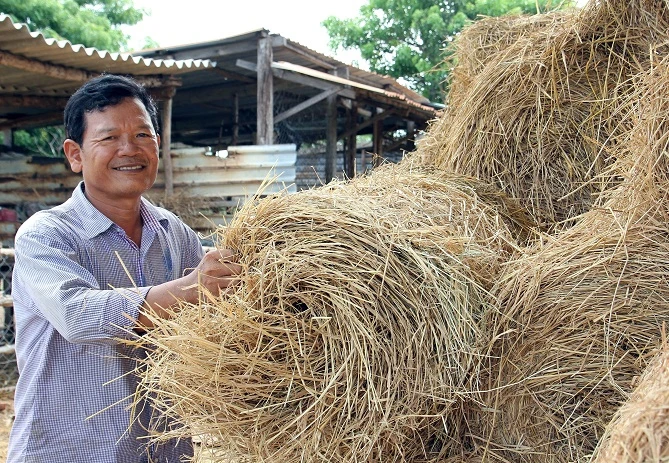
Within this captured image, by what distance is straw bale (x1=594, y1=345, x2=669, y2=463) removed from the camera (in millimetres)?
785

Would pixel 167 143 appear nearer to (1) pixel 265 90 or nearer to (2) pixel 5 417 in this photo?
(1) pixel 265 90

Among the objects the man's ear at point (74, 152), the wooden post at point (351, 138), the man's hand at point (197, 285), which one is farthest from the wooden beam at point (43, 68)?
the man's hand at point (197, 285)

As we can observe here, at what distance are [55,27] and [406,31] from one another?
22.5 ft

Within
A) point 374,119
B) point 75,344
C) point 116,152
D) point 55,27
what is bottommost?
point 75,344

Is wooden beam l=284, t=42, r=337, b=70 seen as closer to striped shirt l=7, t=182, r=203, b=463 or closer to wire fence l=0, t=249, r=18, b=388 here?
wire fence l=0, t=249, r=18, b=388

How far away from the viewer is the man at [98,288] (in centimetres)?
147

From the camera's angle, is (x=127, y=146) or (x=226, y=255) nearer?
(x=226, y=255)

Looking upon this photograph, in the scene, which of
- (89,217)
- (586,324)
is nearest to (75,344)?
(89,217)

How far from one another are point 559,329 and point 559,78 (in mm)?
989

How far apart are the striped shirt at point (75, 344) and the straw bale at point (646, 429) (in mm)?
988

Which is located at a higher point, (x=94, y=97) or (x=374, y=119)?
(x=374, y=119)

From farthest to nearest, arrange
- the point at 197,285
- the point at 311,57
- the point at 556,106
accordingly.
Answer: the point at 311,57 → the point at 556,106 → the point at 197,285

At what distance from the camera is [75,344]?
65.0 inches

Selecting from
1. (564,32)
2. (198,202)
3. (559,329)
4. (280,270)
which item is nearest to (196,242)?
(280,270)
